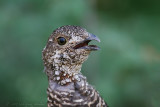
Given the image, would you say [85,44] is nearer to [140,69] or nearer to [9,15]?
[9,15]

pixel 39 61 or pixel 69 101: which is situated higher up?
pixel 39 61

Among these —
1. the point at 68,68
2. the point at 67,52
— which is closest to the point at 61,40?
the point at 67,52

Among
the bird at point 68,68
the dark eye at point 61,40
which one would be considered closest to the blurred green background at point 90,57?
the bird at point 68,68

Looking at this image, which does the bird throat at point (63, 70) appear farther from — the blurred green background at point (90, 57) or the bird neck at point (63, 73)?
the blurred green background at point (90, 57)

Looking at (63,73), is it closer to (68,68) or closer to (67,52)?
(68,68)

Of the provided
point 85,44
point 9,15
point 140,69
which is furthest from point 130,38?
point 85,44

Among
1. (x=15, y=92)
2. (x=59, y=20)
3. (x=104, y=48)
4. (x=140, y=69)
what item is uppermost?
(x=59, y=20)
